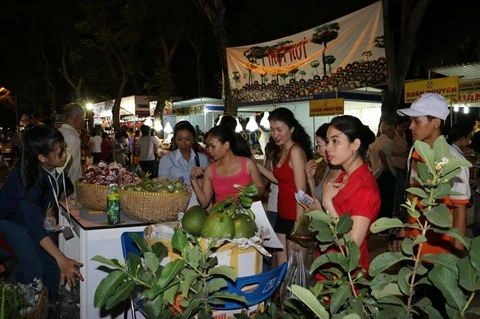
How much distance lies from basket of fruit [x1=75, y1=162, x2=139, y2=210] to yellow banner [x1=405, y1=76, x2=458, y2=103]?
4.88 meters

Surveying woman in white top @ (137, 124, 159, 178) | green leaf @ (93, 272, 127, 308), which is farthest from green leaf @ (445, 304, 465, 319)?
woman in white top @ (137, 124, 159, 178)

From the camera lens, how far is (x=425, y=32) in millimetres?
12695

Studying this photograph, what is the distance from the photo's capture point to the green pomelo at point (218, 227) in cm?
241

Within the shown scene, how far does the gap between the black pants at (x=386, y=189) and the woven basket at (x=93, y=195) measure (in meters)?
4.89

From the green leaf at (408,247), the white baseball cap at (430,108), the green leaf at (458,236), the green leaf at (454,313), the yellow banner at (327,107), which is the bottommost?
the green leaf at (454,313)

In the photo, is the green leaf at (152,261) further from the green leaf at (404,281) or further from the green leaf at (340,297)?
the green leaf at (404,281)

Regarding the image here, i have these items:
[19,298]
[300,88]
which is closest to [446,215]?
[19,298]

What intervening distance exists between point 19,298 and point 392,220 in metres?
2.20

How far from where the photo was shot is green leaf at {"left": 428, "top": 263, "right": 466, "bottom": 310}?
1302 millimetres

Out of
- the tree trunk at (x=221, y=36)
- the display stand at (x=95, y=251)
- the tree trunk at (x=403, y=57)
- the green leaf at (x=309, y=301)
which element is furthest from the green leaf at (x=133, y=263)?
the tree trunk at (x=221, y=36)

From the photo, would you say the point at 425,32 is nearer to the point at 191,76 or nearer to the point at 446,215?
the point at 446,215

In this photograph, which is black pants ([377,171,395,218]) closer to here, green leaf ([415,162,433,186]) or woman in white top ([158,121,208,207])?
woman in white top ([158,121,208,207])

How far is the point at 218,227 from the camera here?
242 centimetres

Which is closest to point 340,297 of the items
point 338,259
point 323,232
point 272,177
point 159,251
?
point 338,259
